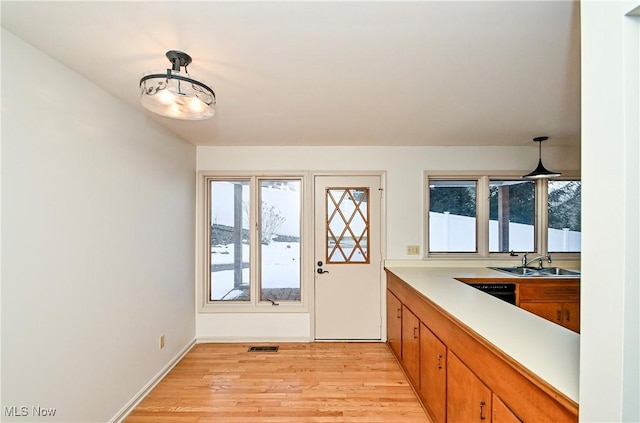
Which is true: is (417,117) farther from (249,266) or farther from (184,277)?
(184,277)

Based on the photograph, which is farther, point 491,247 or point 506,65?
point 491,247

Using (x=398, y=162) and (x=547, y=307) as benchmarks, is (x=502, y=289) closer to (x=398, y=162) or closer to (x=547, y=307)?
(x=547, y=307)

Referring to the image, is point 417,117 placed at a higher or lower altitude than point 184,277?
higher

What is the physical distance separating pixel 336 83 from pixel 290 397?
97.6 inches

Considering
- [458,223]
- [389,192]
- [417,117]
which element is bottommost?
[458,223]

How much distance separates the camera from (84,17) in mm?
1278

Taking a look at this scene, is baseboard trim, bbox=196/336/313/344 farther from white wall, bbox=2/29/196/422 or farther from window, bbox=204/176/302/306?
white wall, bbox=2/29/196/422

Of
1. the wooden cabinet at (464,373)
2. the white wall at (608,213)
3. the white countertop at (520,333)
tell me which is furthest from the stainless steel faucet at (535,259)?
the white wall at (608,213)

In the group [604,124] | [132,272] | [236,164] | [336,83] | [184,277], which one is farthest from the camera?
[236,164]

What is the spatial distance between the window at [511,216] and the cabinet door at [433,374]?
2.09m

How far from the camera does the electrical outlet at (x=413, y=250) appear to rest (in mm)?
3604

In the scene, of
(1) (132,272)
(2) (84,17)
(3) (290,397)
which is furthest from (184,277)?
(2) (84,17)

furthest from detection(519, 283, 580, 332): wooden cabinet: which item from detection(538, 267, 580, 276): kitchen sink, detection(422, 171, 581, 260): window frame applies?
detection(422, 171, 581, 260): window frame

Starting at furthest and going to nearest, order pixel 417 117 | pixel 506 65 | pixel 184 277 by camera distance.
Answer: pixel 184 277, pixel 417 117, pixel 506 65
